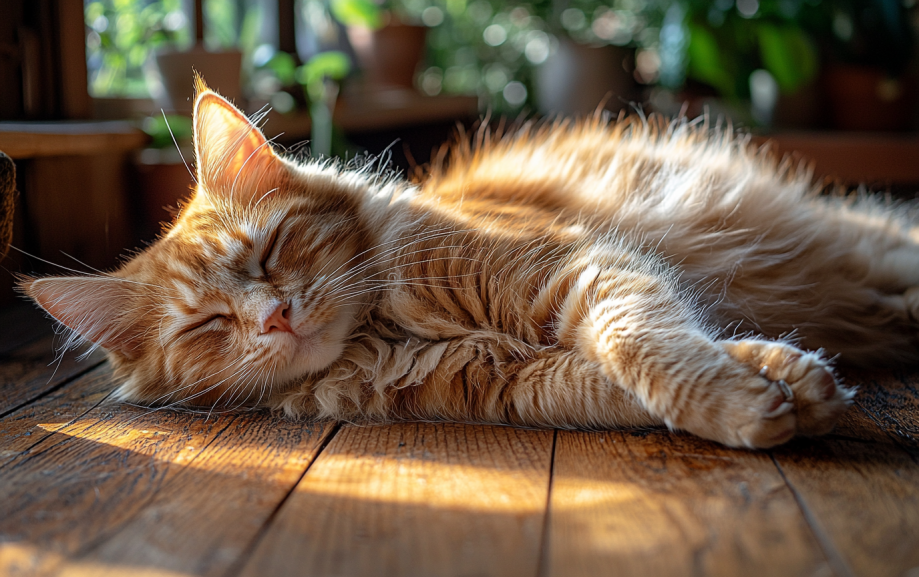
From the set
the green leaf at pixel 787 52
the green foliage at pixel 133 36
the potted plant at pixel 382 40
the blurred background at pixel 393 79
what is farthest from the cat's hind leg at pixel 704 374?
the potted plant at pixel 382 40

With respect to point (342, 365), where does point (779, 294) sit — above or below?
above

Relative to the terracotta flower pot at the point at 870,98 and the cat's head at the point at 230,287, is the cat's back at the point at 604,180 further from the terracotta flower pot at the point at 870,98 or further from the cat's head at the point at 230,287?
the terracotta flower pot at the point at 870,98

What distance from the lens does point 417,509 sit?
1050mm

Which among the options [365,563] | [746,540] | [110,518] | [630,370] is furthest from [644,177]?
[110,518]

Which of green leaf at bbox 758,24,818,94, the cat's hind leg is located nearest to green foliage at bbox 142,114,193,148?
the cat's hind leg

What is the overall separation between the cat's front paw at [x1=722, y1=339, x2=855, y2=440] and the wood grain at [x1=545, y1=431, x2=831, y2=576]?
0.09 meters

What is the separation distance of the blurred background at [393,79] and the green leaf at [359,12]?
0.01 m

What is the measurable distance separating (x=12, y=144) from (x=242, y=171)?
66cm

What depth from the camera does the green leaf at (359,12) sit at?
3856 millimetres

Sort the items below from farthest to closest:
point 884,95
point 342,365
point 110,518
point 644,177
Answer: point 884,95, point 644,177, point 342,365, point 110,518

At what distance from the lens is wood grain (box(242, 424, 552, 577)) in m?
0.91

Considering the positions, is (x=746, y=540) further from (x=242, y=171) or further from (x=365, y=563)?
(x=242, y=171)

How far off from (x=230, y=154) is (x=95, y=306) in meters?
0.44

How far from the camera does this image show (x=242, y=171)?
63.8 inches
